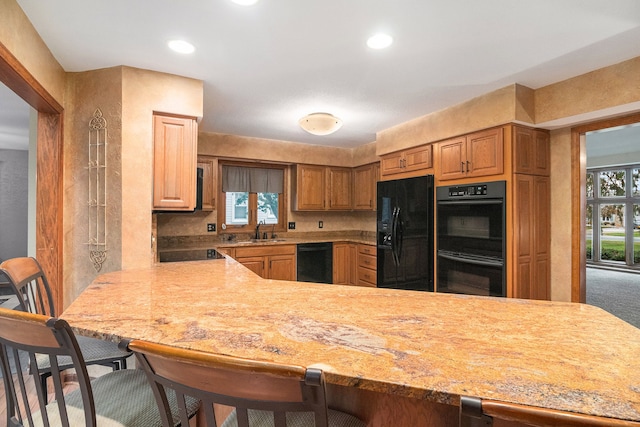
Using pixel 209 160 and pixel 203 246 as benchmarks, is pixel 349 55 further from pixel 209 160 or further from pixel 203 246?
pixel 203 246

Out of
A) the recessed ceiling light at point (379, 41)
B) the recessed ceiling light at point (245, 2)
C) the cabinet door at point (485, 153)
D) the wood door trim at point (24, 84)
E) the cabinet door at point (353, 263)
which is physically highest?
the recessed ceiling light at point (379, 41)

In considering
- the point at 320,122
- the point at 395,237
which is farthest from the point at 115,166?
the point at 395,237

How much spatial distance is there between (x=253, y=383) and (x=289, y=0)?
175cm

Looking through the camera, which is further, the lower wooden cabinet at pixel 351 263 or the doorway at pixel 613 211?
the doorway at pixel 613 211

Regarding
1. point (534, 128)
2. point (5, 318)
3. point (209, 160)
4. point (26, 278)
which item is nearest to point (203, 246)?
point (209, 160)

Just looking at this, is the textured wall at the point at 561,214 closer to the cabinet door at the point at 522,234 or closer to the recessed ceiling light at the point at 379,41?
the cabinet door at the point at 522,234

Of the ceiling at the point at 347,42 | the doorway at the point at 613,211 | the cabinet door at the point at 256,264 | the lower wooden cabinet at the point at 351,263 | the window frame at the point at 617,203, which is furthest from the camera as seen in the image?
the window frame at the point at 617,203

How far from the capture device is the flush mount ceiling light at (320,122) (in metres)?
3.04

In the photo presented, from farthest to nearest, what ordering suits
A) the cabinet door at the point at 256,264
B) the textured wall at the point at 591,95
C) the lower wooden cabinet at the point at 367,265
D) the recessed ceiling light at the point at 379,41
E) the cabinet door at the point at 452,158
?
1. the lower wooden cabinet at the point at 367,265
2. the cabinet door at the point at 256,264
3. the cabinet door at the point at 452,158
4. the textured wall at the point at 591,95
5. the recessed ceiling light at the point at 379,41

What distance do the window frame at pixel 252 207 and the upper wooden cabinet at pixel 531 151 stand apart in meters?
3.28

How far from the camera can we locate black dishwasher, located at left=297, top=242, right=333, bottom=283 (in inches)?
188

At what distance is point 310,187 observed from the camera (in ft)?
17.0

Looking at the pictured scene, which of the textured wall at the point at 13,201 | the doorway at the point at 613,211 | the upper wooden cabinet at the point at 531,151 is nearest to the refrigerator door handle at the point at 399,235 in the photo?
the upper wooden cabinet at the point at 531,151

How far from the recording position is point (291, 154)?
5.02 metres
